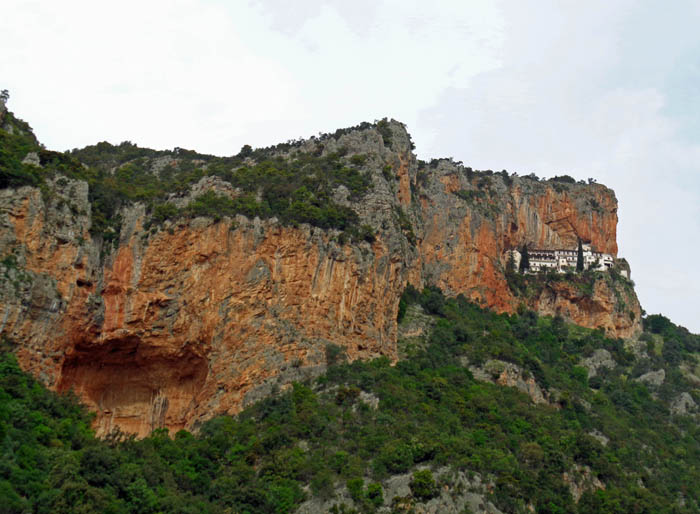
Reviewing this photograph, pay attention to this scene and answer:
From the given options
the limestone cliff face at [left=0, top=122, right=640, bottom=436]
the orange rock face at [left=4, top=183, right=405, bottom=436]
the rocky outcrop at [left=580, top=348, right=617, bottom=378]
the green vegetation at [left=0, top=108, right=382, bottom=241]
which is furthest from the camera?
the rocky outcrop at [left=580, top=348, right=617, bottom=378]

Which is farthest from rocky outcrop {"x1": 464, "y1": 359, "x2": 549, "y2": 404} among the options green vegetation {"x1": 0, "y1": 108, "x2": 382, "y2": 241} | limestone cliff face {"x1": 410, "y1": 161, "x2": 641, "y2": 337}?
limestone cliff face {"x1": 410, "y1": 161, "x2": 641, "y2": 337}

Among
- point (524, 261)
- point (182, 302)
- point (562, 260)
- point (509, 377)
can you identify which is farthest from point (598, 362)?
point (182, 302)

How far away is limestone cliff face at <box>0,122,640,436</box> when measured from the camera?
164ft

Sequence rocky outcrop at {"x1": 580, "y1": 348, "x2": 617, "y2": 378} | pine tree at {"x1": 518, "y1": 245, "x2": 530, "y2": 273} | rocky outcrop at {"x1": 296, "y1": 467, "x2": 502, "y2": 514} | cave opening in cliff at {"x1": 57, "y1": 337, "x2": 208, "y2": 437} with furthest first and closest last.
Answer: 1. pine tree at {"x1": 518, "y1": 245, "x2": 530, "y2": 273}
2. rocky outcrop at {"x1": 580, "y1": 348, "x2": 617, "y2": 378}
3. cave opening in cliff at {"x1": 57, "y1": 337, "x2": 208, "y2": 437}
4. rocky outcrop at {"x1": 296, "y1": 467, "x2": 502, "y2": 514}

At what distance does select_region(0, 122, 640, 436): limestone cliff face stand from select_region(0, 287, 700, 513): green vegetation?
2320 mm

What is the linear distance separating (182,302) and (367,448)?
52.2 feet

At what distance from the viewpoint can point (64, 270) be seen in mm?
51125

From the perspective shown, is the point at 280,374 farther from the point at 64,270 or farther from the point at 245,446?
the point at 64,270

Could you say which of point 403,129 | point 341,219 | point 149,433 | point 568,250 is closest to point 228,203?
point 341,219

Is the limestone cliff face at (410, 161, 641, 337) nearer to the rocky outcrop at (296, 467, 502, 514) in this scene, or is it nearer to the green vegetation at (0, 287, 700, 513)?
the green vegetation at (0, 287, 700, 513)

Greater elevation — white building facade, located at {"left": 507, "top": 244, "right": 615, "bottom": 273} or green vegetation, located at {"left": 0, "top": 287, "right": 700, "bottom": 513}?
white building facade, located at {"left": 507, "top": 244, "right": 615, "bottom": 273}

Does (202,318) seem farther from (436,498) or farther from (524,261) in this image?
(524,261)

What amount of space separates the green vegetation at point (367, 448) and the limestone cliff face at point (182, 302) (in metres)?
2.32

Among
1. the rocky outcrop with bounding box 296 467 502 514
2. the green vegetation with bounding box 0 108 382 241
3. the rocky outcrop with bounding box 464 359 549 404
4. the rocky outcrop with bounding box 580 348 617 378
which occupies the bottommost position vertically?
the rocky outcrop with bounding box 296 467 502 514
